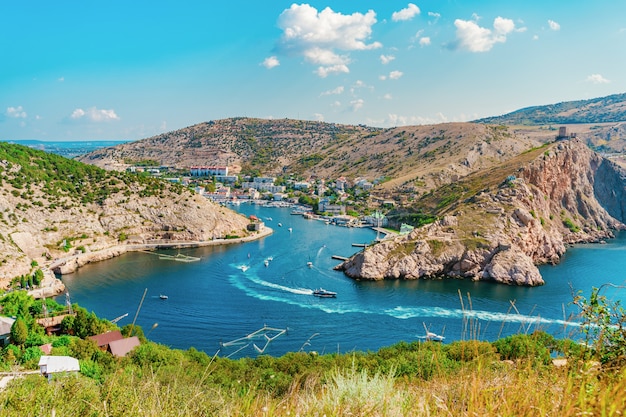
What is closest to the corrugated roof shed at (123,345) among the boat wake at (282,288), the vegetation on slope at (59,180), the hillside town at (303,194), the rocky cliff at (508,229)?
the boat wake at (282,288)

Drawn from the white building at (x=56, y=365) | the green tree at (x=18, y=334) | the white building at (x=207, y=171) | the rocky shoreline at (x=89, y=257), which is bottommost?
the rocky shoreline at (x=89, y=257)

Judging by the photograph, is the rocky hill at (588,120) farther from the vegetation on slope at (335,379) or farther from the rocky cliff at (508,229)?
the vegetation on slope at (335,379)

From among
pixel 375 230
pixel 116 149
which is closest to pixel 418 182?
pixel 375 230

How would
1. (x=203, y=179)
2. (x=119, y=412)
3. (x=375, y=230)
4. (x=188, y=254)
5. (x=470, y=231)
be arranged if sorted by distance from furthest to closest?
(x=203, y=179)
(x=375, y=230)
(x=188, y=254)
(x=470, y=231)
(x=119, y=412)

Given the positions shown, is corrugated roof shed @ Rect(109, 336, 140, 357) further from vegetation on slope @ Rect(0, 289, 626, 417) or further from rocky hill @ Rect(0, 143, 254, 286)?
rocky hill @ Rect(0, 143, 254, 286)

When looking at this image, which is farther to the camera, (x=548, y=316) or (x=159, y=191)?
(x=159, y=191)

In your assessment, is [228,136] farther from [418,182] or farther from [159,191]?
[159,191]

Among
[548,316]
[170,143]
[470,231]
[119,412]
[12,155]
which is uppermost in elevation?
[170,143]
